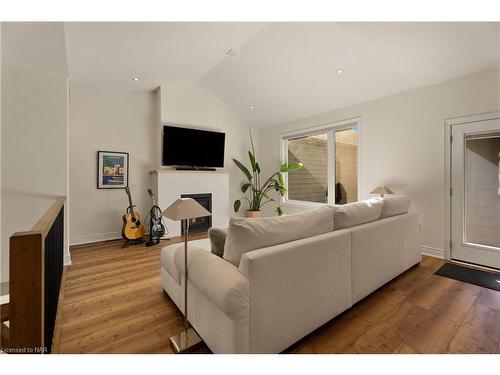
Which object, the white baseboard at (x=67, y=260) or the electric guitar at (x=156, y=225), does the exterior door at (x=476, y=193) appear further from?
the white baseboard at (x=67, y=260)

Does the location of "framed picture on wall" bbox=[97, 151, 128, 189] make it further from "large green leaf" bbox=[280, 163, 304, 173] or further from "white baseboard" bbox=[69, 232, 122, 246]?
"large green leaf" bbox=[280, 163, 304, 173]

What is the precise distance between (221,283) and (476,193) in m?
3.49

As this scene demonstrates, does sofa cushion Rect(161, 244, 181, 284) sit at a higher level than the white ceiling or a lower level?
lower

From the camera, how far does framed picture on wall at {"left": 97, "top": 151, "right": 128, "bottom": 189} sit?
4316 millimetres

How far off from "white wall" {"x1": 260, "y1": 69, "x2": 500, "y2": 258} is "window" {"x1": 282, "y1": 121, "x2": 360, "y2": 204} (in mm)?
329

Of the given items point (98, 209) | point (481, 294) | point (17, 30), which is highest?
point (17, 30)

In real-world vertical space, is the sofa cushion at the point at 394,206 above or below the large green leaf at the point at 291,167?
below

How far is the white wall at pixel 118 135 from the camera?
415 cm

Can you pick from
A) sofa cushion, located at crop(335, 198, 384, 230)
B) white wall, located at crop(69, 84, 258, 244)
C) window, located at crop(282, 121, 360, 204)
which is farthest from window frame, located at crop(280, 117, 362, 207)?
sofa cushion, located at crop(335, 198, 384, 230)

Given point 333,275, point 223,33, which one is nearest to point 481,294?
point 333,275

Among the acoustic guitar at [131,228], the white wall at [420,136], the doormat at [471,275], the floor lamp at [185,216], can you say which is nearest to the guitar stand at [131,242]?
the acoustic guitar at [131,228]

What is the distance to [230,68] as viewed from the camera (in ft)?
13.9

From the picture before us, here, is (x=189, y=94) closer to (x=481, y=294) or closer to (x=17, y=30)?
(x=17, y=30)
